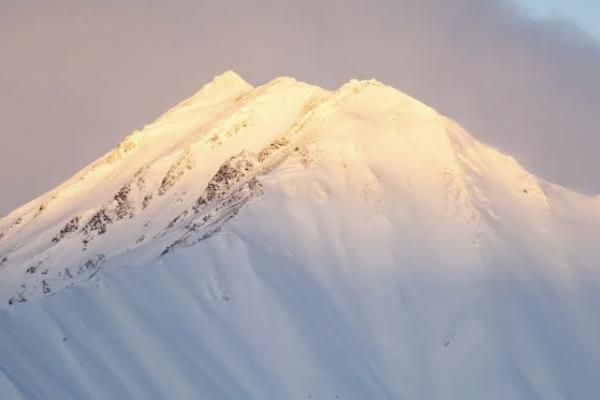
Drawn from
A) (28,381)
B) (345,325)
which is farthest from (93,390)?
(345,325)

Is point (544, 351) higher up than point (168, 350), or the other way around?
point (168, 350)

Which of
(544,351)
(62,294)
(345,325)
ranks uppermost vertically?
(62,294)

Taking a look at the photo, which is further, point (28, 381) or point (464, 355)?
point (464, 355)

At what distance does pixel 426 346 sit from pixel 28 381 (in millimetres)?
43694

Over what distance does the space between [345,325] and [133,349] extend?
74.6 ft

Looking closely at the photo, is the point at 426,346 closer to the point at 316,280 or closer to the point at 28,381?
the point at 316,280

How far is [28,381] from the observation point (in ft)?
541

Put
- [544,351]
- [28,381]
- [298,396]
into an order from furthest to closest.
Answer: [544,351] → [298,396] → [28,381]

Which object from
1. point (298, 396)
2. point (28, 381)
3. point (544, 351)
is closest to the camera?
point (28, 381)

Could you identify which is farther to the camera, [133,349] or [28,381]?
[133,349]

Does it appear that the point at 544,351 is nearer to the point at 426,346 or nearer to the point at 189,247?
the point at 426,346

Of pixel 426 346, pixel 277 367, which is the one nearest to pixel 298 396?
pixel 277 367

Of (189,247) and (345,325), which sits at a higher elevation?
(189,247)

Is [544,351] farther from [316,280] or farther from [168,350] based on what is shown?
[168,350]
